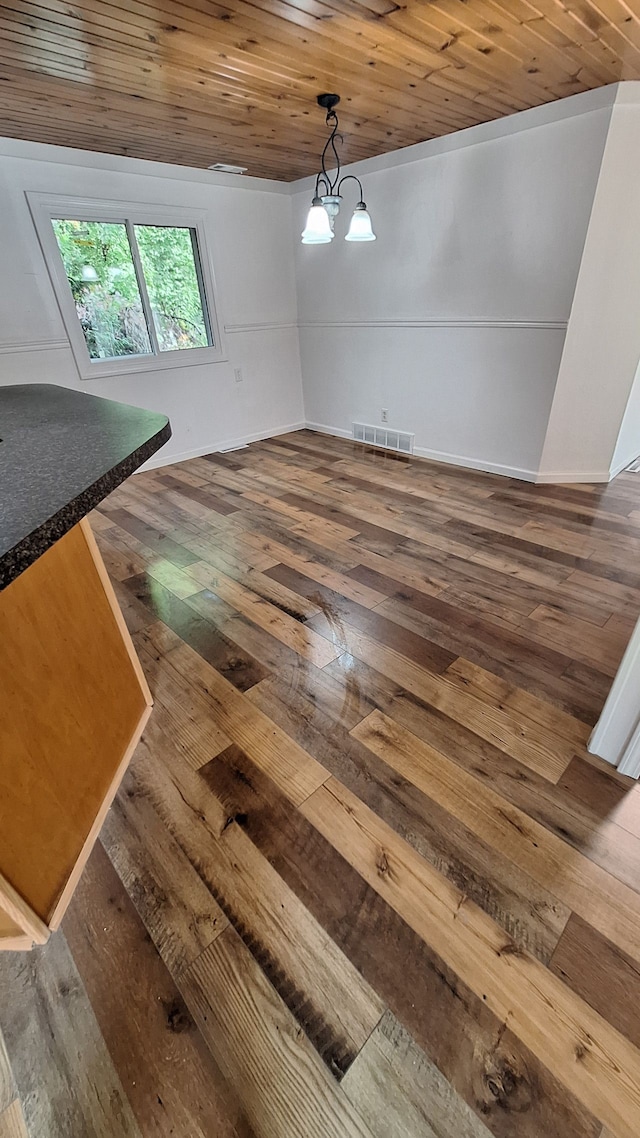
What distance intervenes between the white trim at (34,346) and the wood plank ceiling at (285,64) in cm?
112

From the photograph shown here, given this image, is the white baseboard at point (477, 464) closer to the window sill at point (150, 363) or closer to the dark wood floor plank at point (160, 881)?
the window sill at point (150, 363)

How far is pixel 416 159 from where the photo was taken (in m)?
3.23

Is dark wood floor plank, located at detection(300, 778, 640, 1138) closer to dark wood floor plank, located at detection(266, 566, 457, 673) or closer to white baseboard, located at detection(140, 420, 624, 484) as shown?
dark wood floor plank, located at detection(266, 566, 457, 673)

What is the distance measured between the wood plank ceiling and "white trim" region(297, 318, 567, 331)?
1.10m

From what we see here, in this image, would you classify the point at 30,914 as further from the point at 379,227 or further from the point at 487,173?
the point at 379,227

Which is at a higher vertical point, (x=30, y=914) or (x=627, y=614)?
(x=30, y=914)

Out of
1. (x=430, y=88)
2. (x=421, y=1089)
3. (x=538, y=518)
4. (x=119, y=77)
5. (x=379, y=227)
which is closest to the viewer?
(x=421, y=1089)

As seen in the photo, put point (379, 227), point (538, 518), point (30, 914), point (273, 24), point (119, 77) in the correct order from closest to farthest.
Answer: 1. point (30, 914)
2. point (273, 24)
3. point (119, 77)
4. point (538, 518)
5. point (379, 227)

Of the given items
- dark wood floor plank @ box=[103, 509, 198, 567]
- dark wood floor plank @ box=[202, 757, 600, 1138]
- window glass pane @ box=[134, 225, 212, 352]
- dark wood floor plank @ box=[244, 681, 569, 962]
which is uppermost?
window glass pane @ box=[134, 225, 212, 352]

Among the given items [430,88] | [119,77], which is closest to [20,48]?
[119,77]

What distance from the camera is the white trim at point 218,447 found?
4137 millimetres

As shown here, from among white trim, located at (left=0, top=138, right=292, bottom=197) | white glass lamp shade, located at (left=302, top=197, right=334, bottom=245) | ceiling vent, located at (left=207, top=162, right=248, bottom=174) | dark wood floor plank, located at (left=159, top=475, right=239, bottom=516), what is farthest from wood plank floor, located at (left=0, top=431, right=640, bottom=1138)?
ceiling vent, located at (left=207, top=162, right=248, bottom=174)

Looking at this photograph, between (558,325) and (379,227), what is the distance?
1.69 m

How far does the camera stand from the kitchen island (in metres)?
0.82
